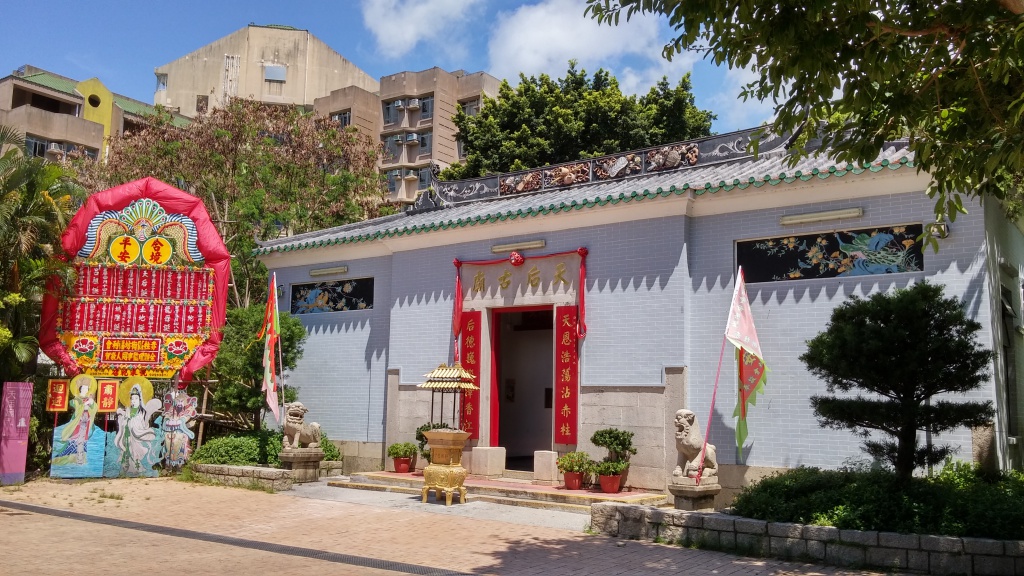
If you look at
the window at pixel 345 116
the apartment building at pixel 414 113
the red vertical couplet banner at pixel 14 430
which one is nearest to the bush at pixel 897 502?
the red vertical couplet banner at pixel 14 430

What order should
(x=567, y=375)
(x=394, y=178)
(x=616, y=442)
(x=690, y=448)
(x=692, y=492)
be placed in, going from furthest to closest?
(x=394, y=178) < (x=567, y=375) < (x=616, y=442) < (x=690, y=448) < (x=692, y=492)

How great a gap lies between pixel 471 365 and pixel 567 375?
1824 millimetres

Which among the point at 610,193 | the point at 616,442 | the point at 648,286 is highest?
the point at 610,193

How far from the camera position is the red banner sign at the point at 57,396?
12898mm

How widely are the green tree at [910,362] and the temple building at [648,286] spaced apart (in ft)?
4.72

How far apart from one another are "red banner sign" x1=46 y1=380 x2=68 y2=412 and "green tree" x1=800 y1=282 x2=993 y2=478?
11.4 meters

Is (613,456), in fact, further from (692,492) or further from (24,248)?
(24,248)

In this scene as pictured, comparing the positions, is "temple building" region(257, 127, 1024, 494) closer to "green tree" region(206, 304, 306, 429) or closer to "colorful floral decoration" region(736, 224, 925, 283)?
"colorful floral decoration" region(736, 224, 925, 283)

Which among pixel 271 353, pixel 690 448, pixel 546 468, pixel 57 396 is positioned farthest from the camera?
pixel 271 353

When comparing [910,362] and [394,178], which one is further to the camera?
[394,178]

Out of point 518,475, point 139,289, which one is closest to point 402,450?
point 518,475

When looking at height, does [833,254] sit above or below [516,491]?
above

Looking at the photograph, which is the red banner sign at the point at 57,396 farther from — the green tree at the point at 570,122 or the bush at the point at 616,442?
the green tree at the point at 570,122

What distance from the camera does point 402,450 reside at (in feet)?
44.5
